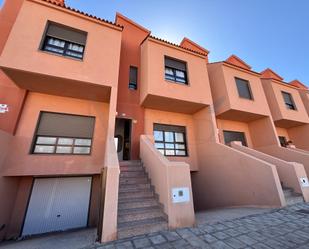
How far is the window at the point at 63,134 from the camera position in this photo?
18.9 ft

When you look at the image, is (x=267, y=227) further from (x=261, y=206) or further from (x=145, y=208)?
(x=145, y=208)

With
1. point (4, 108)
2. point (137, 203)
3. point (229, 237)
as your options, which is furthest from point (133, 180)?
point (4, 108)

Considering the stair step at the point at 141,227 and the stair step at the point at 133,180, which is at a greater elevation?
the stair step at the point at 133,180

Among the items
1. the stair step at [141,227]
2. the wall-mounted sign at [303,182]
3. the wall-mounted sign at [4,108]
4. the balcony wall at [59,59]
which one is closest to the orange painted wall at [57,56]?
the balcony wall at [59,59]

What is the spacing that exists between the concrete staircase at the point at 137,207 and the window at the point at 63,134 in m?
2.27

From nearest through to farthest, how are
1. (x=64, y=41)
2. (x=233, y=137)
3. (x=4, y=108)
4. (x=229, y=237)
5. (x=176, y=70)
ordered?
(x=229, y=237) < (x=4, y=108) < (x=64, y=41) < (x=176, y=70) < (x=233, y=137)

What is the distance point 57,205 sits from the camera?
561 cm

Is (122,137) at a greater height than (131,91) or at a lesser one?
lesser

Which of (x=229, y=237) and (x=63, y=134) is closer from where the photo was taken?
(x=229, y=237)

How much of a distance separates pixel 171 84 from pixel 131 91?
2200mm

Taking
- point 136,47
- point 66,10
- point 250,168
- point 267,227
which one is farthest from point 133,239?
point 136,47

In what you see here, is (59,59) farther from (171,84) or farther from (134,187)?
(134,187)

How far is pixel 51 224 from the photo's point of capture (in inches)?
212

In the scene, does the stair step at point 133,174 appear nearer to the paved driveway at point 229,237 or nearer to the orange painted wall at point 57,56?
the paved driveway at point 229,237
